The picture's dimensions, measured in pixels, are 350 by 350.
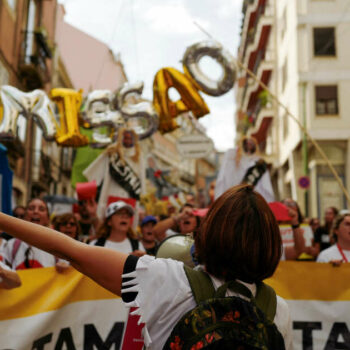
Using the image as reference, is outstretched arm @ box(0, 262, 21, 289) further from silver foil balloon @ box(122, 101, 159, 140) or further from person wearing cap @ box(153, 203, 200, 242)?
silver foil balloon @ box(122, 101, 159, 140)

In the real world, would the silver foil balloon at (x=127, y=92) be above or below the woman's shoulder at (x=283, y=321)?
above

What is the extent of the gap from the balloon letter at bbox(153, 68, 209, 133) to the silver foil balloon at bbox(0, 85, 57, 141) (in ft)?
4.77

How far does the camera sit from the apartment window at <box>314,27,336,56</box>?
23.3 meters

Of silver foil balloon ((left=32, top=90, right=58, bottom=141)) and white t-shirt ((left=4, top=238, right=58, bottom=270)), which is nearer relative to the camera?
white t-shirt ((left=4, top=238, right=58, bottom=270))

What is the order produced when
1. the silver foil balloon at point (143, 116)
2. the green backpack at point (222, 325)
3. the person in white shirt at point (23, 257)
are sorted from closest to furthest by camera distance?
the green backpack at point (222, 325)
the person in white shirt at point (23, 257)
the silver foil balloon at point (143, 116)

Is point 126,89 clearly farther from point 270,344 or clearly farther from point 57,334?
point 270,344

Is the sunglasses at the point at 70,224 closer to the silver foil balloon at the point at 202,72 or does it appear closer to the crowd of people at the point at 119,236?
the crowd of people at the point at 119,236

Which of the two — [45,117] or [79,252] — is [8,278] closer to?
[79,252]

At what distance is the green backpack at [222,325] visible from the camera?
1.64 m

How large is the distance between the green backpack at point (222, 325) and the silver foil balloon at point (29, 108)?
18.6 feet

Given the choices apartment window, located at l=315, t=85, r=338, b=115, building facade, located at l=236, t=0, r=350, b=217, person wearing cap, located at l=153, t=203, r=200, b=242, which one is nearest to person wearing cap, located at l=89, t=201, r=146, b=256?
person wearing cap, located at l=153, t=203, r=200, b=242

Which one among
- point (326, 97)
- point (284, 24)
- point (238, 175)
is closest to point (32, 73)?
point (326, 97)

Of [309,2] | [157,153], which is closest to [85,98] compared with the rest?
[309,2]

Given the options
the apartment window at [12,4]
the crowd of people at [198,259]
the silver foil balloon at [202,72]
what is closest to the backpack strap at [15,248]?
the crowd of people at [198,259]
